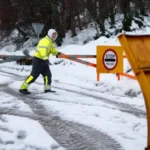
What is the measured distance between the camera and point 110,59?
11836 millimetres

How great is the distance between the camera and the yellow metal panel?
11.8 meters

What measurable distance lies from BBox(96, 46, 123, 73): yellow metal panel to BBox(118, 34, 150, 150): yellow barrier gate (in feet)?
23.5

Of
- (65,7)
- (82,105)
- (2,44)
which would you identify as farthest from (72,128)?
(2,44)

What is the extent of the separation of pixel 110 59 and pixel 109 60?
4 cm

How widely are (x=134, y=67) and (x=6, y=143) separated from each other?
2176 millimetres

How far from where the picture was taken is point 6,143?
5555 millimetres

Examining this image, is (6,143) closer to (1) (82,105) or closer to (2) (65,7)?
(1) (82,105)

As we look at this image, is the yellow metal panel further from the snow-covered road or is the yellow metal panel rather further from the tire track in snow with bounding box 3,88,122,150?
the tire track in snow with bounding box 3,88,122,150

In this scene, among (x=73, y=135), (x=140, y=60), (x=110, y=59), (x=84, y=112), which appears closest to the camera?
(x=140, y=60)

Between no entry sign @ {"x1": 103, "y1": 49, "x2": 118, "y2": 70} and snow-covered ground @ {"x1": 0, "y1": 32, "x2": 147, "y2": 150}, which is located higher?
no entry sign @ {"x1": 103, "y1": 49, "x2": 118, "y2": 70}

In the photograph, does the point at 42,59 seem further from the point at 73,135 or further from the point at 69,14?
the point at 69,14

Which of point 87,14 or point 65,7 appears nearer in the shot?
point 87,14

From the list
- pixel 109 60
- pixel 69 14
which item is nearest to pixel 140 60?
pixel 109 60

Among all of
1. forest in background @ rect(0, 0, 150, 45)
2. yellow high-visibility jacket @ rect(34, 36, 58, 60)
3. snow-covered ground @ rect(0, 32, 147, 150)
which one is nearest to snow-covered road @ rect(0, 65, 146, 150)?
snow-covered ground @ rect(0, 32, 147, 150)
